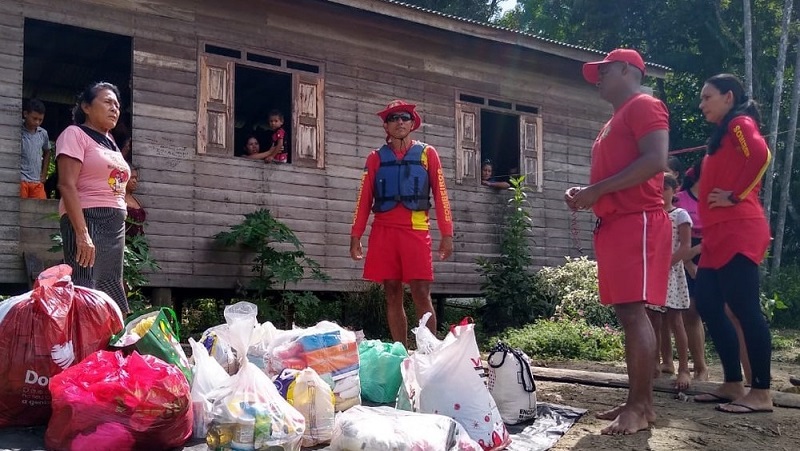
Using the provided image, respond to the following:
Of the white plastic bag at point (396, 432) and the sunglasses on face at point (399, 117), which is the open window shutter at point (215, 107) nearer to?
the sunglasses on face at point (399, 117)

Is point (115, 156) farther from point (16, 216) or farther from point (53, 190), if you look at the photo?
point (53, 190)

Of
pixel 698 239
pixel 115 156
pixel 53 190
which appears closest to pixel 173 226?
pixel 53 190

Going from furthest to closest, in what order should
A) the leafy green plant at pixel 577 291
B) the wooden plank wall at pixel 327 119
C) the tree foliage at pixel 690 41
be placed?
the tree foliage at pixel 690 41 → the leafy green plant at pixel 577 291 → the wooden plank wall at pixel 327 119

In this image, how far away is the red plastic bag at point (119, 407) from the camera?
280cm

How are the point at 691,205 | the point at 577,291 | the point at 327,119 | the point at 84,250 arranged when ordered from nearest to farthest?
the point at 84,250, the point at 691,205, the point at 327,119, the point at 577,291

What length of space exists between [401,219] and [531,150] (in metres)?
Result: 6.44

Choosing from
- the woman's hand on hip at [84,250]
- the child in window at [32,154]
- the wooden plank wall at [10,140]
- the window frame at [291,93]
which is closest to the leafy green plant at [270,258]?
the window frame at [291,93]

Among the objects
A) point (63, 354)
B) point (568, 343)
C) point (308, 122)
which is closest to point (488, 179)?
point (308, 122)

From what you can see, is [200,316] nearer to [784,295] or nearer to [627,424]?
[627,424]

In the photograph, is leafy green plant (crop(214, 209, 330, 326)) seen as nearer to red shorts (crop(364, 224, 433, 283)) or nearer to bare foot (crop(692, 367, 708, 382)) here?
red shorts (crop(364, 224, 433, 283))

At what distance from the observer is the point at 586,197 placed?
3480 mm

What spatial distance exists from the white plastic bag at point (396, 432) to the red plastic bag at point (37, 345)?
1370mm

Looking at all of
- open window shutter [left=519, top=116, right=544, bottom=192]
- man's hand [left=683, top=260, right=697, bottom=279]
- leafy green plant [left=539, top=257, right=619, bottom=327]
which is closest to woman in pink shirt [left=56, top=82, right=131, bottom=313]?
man's hand [left=683, top=260, right=697, bottom=279]

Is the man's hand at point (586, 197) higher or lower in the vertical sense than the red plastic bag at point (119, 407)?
higher
